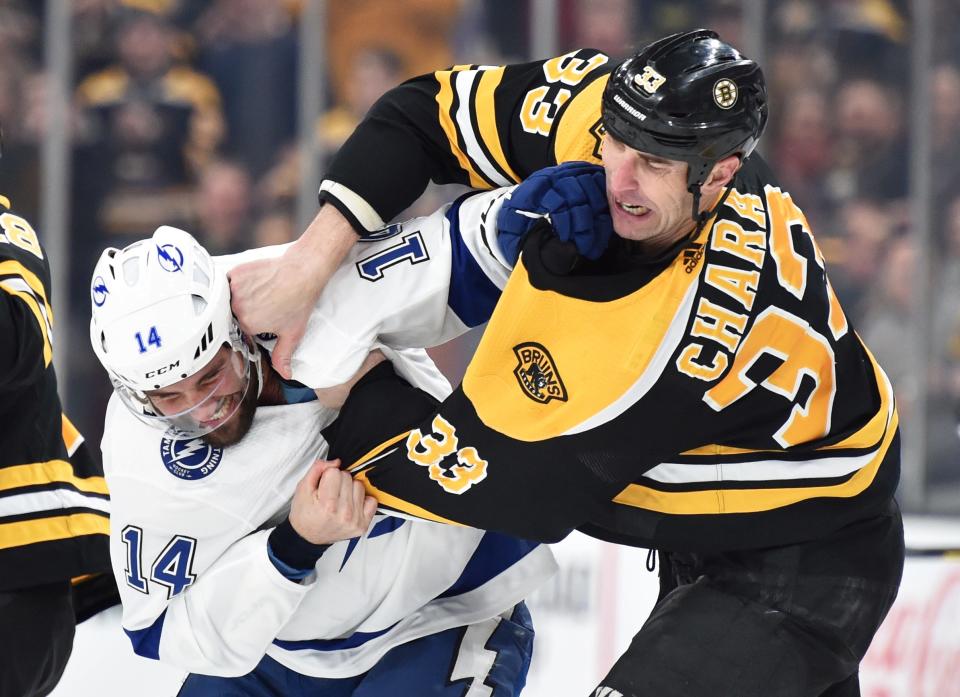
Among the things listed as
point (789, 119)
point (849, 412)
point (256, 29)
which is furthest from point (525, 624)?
point (256, 29)

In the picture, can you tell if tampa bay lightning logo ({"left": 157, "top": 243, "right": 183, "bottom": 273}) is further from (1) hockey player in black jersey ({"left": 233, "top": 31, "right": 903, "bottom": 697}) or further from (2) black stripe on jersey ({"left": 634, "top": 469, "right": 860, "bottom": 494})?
(2) black stripe on jersey ({"left": 634, "top": 469, "right": 860, "bottom": 494})

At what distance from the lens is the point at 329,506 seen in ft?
6.88

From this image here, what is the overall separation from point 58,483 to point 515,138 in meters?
1.18

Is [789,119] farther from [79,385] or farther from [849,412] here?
[849,412]

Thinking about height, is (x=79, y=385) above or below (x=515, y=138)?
below

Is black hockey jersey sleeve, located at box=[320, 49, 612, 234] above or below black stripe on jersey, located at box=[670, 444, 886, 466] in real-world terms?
above

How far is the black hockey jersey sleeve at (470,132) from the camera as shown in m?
2.14

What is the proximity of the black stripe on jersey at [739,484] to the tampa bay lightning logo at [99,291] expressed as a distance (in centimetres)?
87

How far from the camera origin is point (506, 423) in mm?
2006

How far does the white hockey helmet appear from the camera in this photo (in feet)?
6.84

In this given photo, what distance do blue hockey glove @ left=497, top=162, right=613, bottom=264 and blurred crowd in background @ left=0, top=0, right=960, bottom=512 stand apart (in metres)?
2.99

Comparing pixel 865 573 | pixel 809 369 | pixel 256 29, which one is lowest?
pixel 256 29

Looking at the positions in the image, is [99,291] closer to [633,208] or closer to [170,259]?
[170,259]

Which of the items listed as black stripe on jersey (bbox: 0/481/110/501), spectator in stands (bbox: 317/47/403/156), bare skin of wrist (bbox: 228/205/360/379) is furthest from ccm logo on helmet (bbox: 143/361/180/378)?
spectator in stands (bbox: 317/47/403/156)
